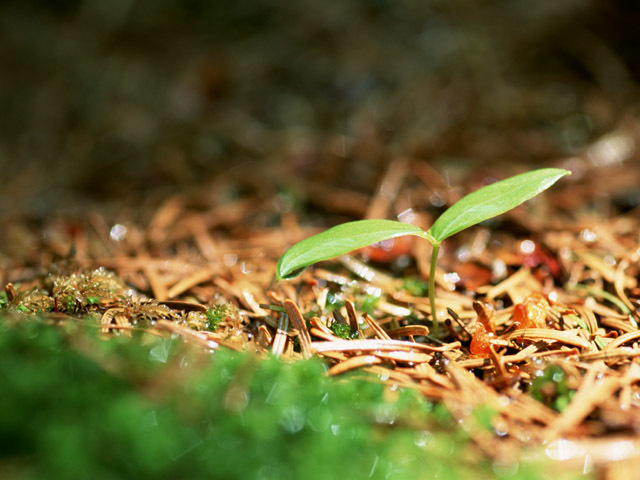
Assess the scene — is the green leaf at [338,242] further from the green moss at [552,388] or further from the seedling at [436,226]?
the green moss at [552,388]

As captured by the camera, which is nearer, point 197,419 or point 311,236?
point 197,419

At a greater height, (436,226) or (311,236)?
(436,226)

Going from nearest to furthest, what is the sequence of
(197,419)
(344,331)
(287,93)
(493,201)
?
(197,419) → (493,201) → (344,331) → (287,93)

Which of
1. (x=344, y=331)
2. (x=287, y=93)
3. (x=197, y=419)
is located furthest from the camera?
(x=287, y=93)

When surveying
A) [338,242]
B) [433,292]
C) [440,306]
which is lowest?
[440,306]

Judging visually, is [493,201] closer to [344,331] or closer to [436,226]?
[436,226]

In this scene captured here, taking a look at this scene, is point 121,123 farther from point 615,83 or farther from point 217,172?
point 615,83

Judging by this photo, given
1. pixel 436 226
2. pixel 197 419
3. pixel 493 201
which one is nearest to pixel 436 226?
pixel 436 226
